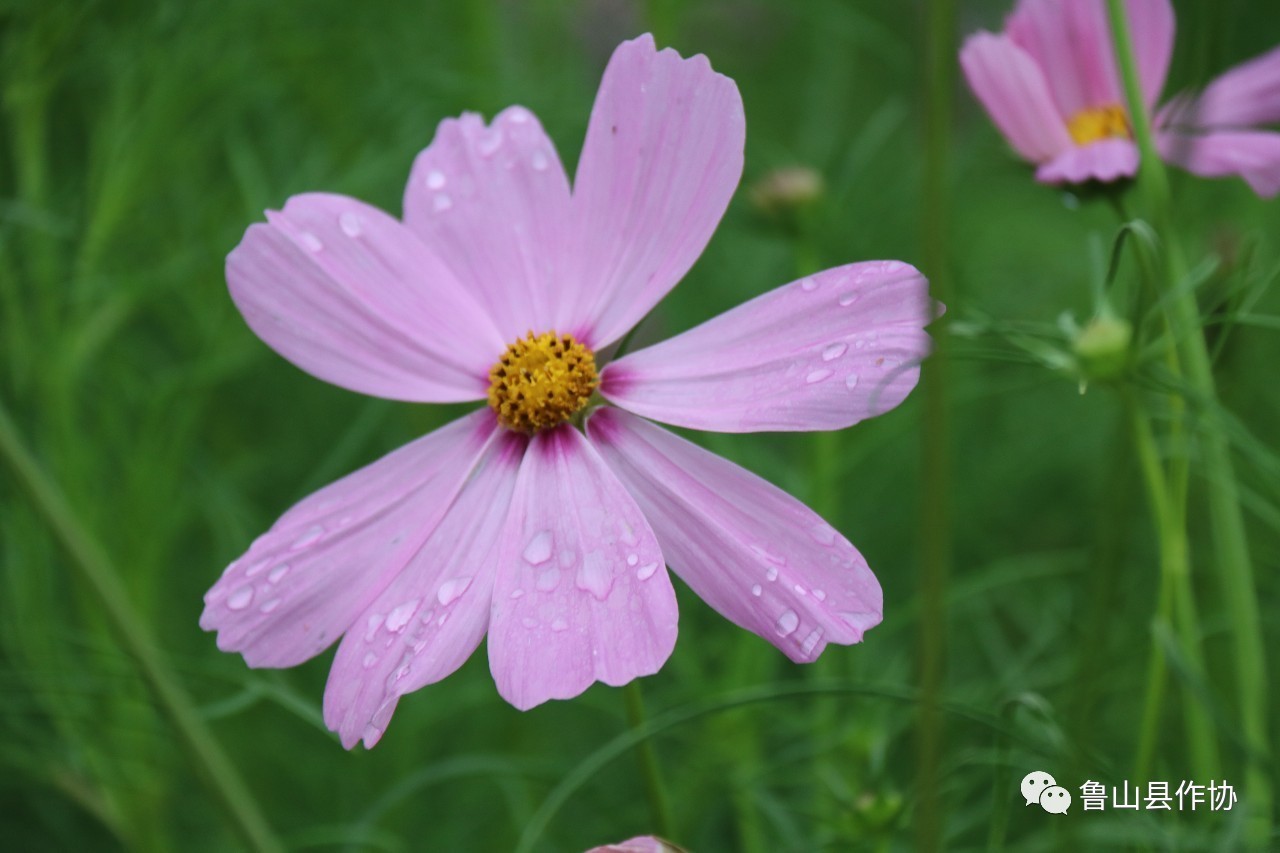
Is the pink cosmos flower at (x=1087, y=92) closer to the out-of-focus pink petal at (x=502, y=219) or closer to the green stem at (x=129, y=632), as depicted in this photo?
the out-of-focus pink petal at (x=502, y=219)

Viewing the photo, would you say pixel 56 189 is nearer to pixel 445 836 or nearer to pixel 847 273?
pixel 445 836

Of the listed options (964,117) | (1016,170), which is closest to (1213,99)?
(1016,170)

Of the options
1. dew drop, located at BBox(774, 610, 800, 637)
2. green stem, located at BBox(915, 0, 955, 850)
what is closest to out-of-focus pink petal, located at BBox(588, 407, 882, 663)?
dew drop, located at BBox(774, 610, 800, 637)

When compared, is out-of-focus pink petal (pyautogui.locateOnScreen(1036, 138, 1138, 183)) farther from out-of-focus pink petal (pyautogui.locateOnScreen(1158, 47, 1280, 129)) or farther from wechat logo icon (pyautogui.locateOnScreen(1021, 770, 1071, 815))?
wechat logo icon (pyautogui.locateOnScreen(1021, 770, 1071, 815))

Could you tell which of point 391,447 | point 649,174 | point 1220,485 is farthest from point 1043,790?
point 391,447

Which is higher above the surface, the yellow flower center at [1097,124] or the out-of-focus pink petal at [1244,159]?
the yellow flower center at [1097,124]

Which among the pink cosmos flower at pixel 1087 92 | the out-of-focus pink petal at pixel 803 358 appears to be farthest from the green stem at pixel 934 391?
the pink cosmos flower at pixel 1087 92

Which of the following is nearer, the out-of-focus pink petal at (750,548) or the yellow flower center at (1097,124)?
the out-of-focus pink petal at (750,548)
